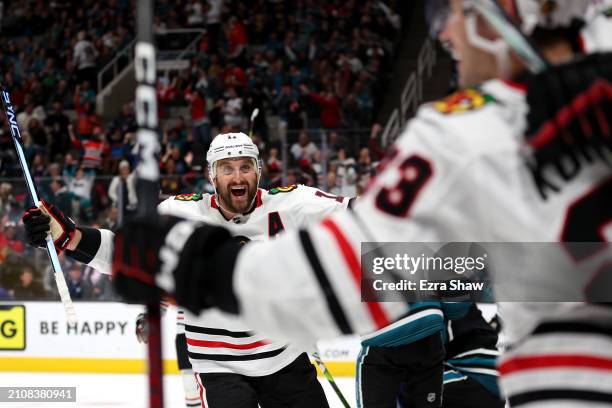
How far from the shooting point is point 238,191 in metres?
3.52

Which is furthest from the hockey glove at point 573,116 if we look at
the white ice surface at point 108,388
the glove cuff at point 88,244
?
the white ice surface at point 108,388

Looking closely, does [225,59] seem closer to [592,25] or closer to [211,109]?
[211,109]

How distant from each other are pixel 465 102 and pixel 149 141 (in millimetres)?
480

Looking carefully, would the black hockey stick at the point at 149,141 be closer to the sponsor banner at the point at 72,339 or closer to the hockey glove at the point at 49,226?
the hockey glove at the point at 49,226

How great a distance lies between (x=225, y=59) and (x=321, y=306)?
11.3 meters

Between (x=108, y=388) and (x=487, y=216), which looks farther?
(x=108, y=388)

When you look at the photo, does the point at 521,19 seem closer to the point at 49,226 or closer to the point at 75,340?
the point at 49,226

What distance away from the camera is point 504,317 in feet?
4.00

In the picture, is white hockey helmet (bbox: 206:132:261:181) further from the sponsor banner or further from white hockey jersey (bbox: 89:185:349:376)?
the sponsor banner

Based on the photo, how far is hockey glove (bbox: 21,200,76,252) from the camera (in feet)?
9.61

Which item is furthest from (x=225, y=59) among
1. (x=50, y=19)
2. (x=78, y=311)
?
(x=78, y=311)

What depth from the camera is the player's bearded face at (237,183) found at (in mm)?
3492

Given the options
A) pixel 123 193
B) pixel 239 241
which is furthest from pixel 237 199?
pixel 123 193

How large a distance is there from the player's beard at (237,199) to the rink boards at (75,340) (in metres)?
3.36
